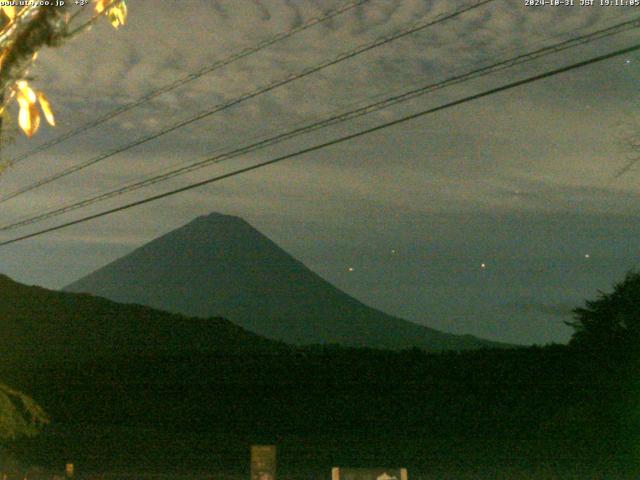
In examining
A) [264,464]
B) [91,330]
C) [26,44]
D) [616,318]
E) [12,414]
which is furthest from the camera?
[91,330]

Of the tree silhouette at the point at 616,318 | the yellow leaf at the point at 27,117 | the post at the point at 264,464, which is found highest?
the tree silhouette at the point at 616,318

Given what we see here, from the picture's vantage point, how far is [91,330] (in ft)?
237

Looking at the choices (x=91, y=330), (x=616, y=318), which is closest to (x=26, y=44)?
(x=616, y=318)

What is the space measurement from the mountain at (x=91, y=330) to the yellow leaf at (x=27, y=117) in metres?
55.8

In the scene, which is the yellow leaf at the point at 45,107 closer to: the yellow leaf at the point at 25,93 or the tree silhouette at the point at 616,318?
the yellow leaf at the point at 25,93

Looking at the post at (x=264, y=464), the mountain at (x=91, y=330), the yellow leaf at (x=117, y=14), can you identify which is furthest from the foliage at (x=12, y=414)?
the mountain at (x=91, y=330)

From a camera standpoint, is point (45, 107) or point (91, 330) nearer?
point (45, 107)

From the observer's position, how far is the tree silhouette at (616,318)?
96.9ft

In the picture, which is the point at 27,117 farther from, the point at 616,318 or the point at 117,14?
the point at 616,318

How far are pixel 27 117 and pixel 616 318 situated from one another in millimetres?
29349

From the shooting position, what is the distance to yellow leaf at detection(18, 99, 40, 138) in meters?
3.80

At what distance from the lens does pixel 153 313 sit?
84.1m

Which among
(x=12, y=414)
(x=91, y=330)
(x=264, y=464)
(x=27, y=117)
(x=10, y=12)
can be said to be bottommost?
(x=264, y=464)

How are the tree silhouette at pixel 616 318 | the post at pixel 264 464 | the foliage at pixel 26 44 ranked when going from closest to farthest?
the foliage at pixel 26 44 → the post at pixel 264 464 → the tree silhouette at pixel 616 318
